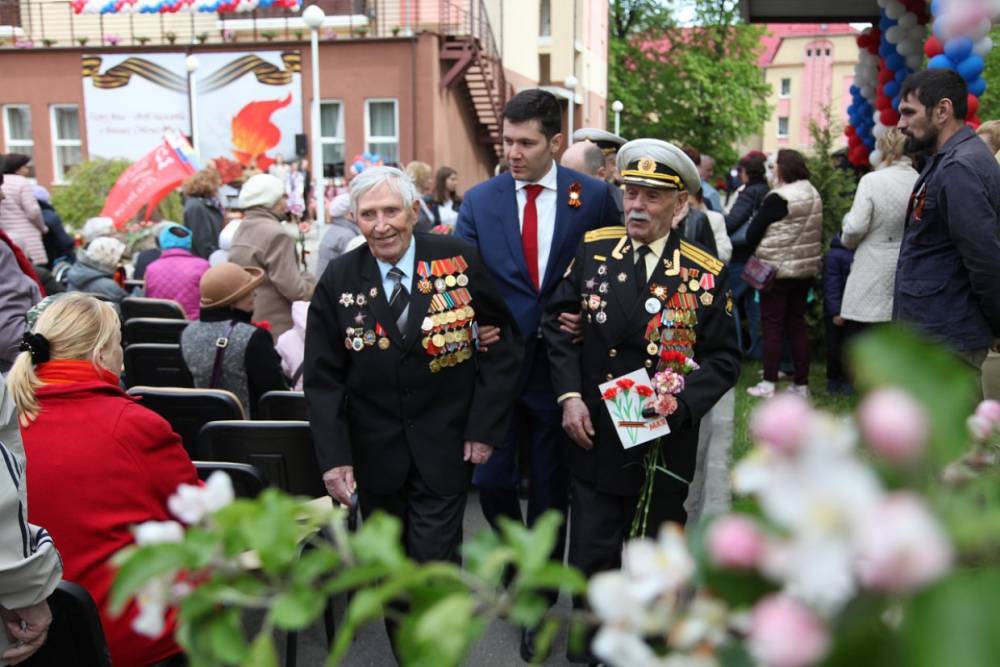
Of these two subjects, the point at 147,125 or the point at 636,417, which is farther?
the point at 147,125

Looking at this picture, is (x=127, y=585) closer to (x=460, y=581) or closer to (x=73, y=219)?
(x=460, y=581)

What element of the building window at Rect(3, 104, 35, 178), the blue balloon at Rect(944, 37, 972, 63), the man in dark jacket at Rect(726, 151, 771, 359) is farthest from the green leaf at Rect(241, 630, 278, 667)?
the building window at Rect(3, 104, 35, 178)

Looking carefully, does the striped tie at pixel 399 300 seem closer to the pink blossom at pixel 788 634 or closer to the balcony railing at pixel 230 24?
the pink blossom at pixel 788 634

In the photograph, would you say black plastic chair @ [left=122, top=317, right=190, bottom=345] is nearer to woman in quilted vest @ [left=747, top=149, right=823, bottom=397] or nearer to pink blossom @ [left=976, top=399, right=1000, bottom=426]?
woman in quilted vest @ [left=747, top=149, right=823, bottom=397]

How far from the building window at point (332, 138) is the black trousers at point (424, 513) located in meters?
18.6

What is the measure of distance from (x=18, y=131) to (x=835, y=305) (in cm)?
2218

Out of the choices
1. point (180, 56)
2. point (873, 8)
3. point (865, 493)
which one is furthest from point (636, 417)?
point (180, 56)

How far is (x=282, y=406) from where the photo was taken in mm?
4234

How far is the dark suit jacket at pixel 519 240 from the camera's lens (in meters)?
3.79

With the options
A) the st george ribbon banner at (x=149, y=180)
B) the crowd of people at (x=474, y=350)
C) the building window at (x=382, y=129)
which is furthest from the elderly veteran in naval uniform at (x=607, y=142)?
the building window at (x=382, y=129)

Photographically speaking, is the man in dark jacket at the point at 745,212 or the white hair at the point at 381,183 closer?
the white hair at the point at 381,183

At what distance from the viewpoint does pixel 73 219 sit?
15.9 m

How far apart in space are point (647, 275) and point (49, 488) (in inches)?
76.1

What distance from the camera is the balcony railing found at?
21.0 m
